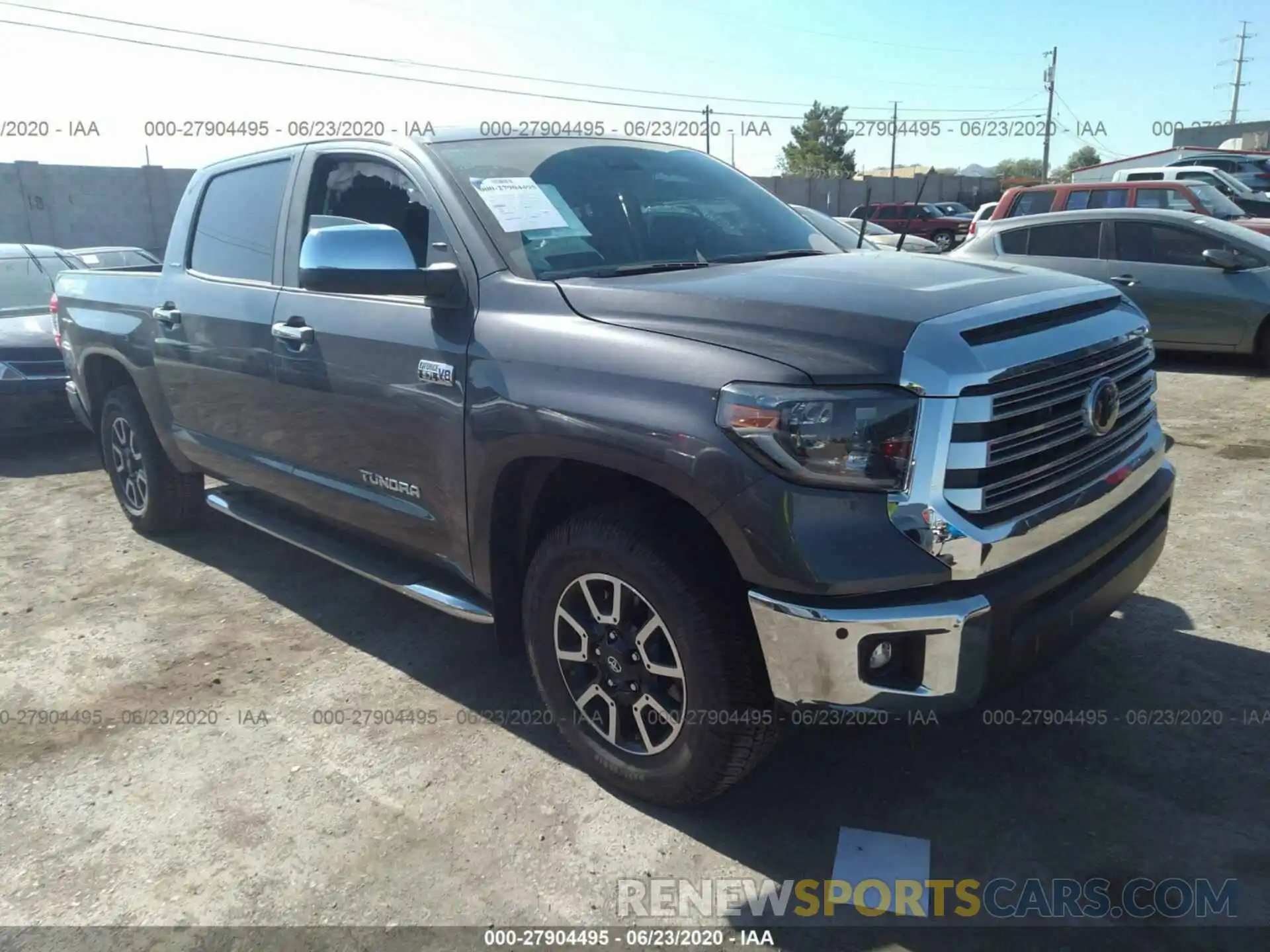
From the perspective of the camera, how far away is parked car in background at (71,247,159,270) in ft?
33.8

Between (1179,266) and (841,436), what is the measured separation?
8.05 m

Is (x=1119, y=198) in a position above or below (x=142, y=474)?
above

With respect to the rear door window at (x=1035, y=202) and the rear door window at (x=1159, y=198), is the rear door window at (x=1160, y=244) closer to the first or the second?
the rear door window at (x=1035, y=202)

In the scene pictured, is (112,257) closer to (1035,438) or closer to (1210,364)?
(1035,438)

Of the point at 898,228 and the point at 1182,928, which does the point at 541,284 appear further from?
the point at 898,228

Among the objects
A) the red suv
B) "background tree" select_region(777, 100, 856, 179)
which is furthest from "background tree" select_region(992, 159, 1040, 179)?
the red suv

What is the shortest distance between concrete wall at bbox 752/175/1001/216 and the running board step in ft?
98.4

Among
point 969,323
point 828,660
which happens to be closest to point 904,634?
point 828,660

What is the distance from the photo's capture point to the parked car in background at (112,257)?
10.3m

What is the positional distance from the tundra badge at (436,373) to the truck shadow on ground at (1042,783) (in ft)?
3.99

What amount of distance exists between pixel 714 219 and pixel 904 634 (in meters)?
1.96

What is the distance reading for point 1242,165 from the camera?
2431 cm

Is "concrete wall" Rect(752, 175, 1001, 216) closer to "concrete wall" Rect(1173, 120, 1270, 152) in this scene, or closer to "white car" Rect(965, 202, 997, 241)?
"concrete wall" Rect(1173, 120, 1270, 152)

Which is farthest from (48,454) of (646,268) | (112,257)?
(646,268)
